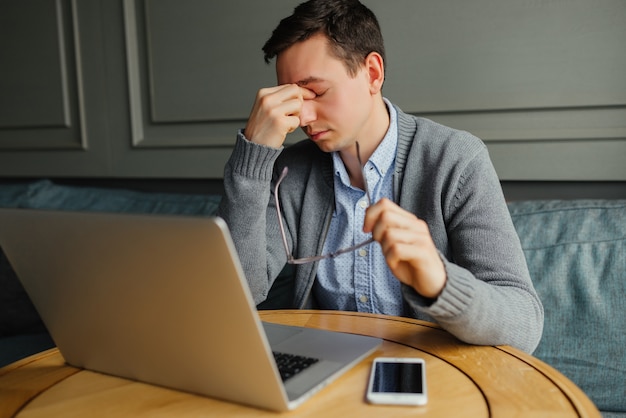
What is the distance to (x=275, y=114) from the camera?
1.10m

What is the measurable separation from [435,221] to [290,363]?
19.3 inches

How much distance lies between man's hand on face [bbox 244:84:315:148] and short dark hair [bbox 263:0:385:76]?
10cm

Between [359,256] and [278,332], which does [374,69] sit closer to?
[359,256]

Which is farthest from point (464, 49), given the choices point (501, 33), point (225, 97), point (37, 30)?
point (37, 30)

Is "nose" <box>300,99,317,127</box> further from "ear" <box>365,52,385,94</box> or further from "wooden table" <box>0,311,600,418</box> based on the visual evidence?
"wooden table" <box>0,311,600,418</box>

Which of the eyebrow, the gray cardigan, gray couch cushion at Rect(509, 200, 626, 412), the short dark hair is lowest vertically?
gray couch cushion at Rect(509, 200, 626, 412)

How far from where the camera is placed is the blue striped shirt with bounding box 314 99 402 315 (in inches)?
47.3

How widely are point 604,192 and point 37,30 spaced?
6.38 ft

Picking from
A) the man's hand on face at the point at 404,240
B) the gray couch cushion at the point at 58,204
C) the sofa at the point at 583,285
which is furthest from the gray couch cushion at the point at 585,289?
the gray couch cushion at the point at 58,204

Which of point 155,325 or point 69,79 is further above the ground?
point 69,79

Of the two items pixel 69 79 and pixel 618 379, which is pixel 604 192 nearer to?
pixel 618 379

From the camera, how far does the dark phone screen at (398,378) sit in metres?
0.67

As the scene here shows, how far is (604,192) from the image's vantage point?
1508mm

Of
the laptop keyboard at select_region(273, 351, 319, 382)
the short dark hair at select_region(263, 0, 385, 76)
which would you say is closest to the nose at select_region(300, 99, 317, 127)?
the short dark hair at select_region(263, 0, 385, 76)
